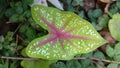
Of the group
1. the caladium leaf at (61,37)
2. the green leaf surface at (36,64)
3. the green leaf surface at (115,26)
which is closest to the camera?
the caladium leaf at (61,37)

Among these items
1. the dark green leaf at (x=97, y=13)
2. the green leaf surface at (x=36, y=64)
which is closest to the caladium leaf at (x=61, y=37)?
the green leaf surface at (x=36, y=64)

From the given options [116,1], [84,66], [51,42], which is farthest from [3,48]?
[116,1]

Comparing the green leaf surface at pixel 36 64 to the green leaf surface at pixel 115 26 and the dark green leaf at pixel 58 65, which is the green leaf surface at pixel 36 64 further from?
the green leaf surface at pixel 115 26

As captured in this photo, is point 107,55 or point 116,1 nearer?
point 107,55

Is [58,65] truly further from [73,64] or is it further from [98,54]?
[98,54]

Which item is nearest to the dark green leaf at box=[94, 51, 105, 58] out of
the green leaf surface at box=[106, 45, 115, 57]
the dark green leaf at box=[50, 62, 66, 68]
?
the green leaf surface at box=[106, 45, 115, 57]

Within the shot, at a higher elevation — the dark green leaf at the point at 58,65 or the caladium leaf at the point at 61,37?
the caladium leaf at the point at 61,37

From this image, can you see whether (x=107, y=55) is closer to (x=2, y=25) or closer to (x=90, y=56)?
(x=90, y=56)
